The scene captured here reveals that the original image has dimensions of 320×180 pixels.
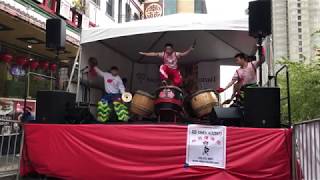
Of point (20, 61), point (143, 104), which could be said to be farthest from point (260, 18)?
point (20, 61)

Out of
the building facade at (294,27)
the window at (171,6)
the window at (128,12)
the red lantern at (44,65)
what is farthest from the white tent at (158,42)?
the window at (171,6)

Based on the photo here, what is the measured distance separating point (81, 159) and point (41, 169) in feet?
2.83

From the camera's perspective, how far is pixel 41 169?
26.6 feet

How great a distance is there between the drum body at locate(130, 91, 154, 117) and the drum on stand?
0.74 ft

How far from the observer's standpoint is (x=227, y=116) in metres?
7.70

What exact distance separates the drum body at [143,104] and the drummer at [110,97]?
31 cm

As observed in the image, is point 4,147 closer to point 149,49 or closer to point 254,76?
point 149,49

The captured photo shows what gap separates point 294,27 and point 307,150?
85.4 ft

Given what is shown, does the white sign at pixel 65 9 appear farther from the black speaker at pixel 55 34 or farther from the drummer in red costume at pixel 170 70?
the drummer in red costume at pixel 170 70

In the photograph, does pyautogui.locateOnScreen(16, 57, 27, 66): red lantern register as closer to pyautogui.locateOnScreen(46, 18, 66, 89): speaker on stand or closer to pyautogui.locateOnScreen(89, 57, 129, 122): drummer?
pyautogui.locateOnScreen(89, 57, 129, 122): drummer

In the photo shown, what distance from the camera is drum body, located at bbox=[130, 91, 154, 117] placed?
367 inches

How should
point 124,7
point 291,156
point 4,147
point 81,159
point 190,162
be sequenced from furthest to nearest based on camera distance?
1. point 124,7
2. point 4,147
3. point 81,159
4. point 190,162
5. point 291,156

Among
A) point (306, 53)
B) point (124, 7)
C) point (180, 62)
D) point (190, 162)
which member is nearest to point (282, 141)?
point (190, 162)

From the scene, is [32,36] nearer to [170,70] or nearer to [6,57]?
[6,57]
